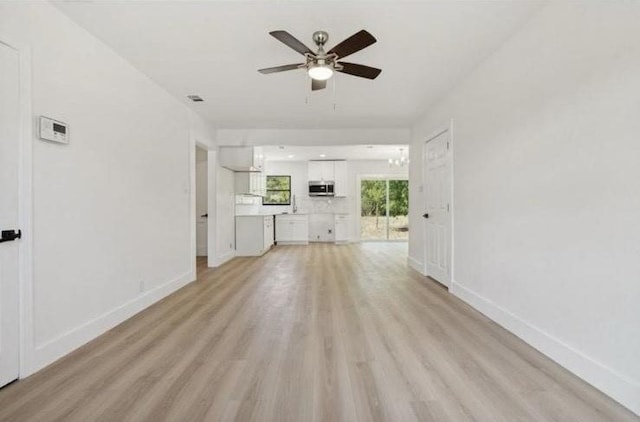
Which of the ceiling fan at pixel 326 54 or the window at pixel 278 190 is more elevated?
the ceiling fan at pixel 326 54

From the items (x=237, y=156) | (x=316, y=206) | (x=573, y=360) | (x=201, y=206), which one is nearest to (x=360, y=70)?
(x=573, y=360)

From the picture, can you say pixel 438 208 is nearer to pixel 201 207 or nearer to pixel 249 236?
pixel 249 236

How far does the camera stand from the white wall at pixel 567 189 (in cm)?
179


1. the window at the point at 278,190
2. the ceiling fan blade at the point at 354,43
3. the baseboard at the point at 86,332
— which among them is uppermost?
the ceiling fan blade at the point at 354,43

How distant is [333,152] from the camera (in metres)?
8.73

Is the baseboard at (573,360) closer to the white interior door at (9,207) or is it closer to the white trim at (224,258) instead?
the white interior door at (9,207)

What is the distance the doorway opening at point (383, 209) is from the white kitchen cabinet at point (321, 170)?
1040 mm

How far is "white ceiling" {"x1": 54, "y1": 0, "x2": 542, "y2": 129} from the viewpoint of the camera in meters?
2.43

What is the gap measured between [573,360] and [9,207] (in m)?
3.61

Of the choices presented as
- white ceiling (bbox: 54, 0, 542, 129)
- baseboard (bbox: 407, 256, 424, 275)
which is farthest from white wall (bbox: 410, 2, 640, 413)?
baseboard (bbox: 407, 256, 424, 275)

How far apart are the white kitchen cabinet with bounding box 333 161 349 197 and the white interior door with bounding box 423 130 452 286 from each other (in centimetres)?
464

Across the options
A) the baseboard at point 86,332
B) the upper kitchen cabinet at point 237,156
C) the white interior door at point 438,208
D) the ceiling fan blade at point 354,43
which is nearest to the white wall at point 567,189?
the white interior door at point 438,208

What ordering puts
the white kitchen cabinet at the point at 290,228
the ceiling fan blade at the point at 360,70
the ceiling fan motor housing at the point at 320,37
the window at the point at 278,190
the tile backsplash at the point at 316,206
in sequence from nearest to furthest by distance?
the ceiling fan motor housing at the point at 320,37 → the ceiling fan blade at the point at 360,70 → the white kitchen cabinet at the point at 290,228 → the tile backsplash at the point at 316,206 → the window at the point at 278,190

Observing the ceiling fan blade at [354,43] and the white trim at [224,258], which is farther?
the white trim at [224,258]
